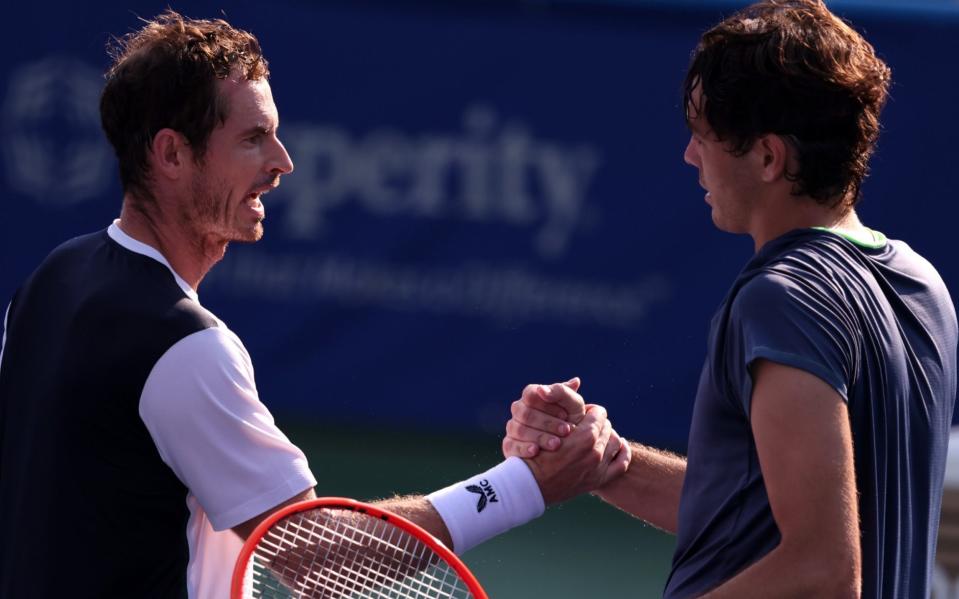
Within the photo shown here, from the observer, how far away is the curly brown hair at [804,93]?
2.23 m

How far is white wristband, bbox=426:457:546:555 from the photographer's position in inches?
108

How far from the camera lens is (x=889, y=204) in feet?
19.0

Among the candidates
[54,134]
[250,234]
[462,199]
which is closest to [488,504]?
[250,234]

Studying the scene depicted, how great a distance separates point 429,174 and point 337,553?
11.1ft

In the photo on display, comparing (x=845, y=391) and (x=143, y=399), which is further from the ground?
(x=845, y=391)

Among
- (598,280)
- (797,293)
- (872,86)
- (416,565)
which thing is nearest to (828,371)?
(797,293)

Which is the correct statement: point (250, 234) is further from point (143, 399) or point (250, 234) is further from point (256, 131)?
point (143, 399)

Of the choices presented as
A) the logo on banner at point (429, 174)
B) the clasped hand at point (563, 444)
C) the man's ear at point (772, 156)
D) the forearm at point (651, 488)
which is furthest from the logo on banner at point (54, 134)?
the man's ear at point (772, 156)

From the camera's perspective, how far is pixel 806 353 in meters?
2.03

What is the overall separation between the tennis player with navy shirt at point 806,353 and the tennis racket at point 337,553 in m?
0.42

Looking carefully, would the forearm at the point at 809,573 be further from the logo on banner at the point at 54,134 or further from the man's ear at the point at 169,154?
the logo on banner at the point at 54,134

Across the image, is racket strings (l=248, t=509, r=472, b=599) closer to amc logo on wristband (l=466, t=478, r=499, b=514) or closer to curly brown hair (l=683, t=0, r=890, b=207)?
amc logo on wristband (l=466, t=478, r=499, b=514)

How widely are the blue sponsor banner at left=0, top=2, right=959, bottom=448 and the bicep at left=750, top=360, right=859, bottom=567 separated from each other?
3661 mm

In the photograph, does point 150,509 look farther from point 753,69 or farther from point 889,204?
point 889,204
